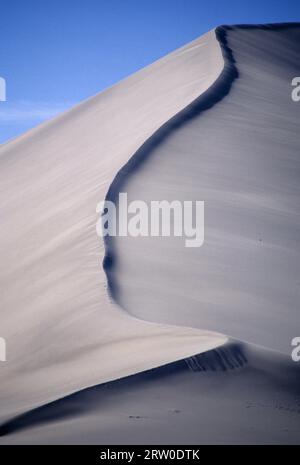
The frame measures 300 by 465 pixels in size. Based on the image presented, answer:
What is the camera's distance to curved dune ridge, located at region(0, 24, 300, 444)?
350cm

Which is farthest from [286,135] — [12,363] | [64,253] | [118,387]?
[118,387]

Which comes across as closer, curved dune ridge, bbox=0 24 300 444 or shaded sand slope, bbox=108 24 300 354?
curved dune ridge, bbox=0 24 300 444

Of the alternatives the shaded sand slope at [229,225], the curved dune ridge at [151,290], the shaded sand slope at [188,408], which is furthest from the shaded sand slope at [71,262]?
the shaded sand slope at [229,225]

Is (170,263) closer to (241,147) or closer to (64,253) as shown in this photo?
(64,253)

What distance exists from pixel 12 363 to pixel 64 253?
→ 5.95 feet

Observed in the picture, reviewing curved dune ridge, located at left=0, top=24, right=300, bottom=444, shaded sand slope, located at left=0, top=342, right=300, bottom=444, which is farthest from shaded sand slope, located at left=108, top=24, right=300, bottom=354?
shaded sand slope, located at left=0, top=342, right=300, bottom=444

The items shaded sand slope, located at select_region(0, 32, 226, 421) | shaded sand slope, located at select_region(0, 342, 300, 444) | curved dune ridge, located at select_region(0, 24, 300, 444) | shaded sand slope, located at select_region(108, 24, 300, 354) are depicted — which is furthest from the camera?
shaded sand slope, located at select_region(108, 24, 300, 354)

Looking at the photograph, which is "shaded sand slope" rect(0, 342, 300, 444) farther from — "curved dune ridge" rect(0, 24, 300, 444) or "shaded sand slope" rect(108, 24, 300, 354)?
"shaded sand slope" rect(108, 24, 300, 354)

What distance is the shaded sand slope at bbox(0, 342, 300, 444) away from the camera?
3227mm

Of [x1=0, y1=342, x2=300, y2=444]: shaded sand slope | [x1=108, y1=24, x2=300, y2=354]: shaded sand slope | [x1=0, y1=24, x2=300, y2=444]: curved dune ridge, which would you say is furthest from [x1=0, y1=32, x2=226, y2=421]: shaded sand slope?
[x1=108, y1=24, x2=300, y2=354]: shaded sand slope

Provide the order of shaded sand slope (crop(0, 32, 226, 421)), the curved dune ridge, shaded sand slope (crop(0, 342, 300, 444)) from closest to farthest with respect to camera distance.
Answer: shaded sand slope (crop(0, 342, 300, 444)), the curved dune ridge, shaded sand slope (crop(0, 32, 226, 421))

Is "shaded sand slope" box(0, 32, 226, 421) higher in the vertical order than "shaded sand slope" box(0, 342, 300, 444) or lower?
higher

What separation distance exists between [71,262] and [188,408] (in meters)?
2.97

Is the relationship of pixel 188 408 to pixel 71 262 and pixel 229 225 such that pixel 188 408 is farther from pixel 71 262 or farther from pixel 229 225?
pixel 229 225
